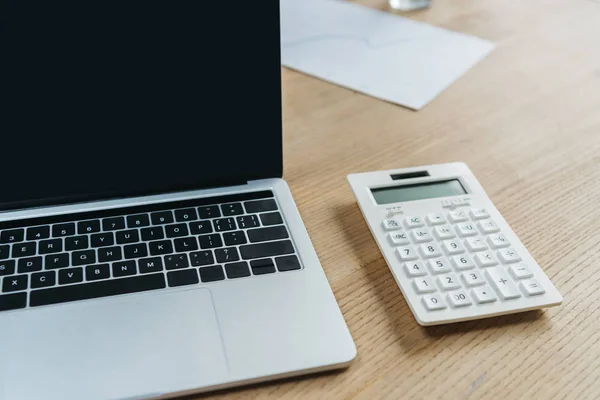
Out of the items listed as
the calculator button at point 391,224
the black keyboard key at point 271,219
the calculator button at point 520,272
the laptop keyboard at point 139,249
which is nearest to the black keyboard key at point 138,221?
the laptop keyboard at point 139,249

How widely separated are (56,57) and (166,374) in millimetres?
280

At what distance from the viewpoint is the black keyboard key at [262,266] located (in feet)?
1.76

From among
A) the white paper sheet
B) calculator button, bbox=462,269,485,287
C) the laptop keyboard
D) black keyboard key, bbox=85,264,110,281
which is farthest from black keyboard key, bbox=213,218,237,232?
the white paper sheet

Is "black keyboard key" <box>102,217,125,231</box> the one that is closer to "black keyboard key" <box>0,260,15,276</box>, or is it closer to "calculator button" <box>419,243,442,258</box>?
"black keyboard key" <box>0,260,15,276</box>

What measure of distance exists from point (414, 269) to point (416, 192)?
113 mm

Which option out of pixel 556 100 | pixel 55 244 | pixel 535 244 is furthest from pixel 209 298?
pixel 556 100

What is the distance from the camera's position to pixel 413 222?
0.57 meters

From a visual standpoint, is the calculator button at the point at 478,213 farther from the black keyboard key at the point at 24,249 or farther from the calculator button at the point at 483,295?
the black keyboard key at the point at 24,249

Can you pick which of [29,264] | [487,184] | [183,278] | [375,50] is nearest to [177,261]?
[183,278]

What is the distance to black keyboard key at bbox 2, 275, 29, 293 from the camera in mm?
504

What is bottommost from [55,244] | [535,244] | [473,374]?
[473,374]

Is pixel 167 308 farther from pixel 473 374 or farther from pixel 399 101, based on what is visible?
pixel 399 101

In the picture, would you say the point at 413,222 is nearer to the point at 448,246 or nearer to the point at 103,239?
the point at 448,246

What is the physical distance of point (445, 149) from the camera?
74 centimetres
